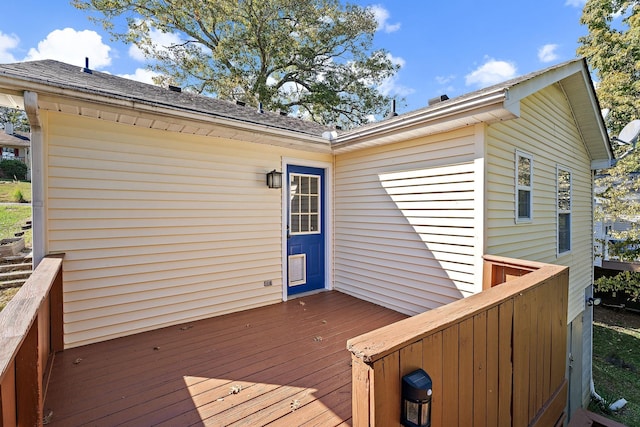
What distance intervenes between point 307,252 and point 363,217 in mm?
1157

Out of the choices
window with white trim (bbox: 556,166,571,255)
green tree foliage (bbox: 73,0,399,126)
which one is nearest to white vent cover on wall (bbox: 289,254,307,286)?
window with white trim (bbox: 556,166,571,255)

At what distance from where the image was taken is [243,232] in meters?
4.21

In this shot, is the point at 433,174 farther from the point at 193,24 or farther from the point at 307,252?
the point at 193,24

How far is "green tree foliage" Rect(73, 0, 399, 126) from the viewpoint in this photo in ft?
34.0

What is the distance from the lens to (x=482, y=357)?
171 centimetres

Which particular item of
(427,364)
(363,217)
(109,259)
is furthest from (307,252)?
(427,364)

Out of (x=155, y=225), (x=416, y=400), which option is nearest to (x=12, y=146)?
(x=155, y=225)

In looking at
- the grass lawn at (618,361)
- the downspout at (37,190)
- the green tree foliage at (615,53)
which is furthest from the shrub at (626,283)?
the downspout at (37,190)

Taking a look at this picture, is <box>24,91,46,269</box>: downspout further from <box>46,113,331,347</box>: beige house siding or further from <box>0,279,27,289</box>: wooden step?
<box>0,279,27,289</box>: wooden step

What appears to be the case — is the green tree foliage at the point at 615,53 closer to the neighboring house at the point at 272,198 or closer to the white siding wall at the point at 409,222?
the neighboring house at the point at 272,198

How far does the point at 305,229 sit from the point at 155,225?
2.30 metres

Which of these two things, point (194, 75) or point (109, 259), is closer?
point (109, 259)

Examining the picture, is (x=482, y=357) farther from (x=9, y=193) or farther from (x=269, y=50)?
(x=9, y=193)

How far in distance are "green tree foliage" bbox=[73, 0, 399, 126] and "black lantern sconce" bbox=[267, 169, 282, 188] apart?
8780mm
